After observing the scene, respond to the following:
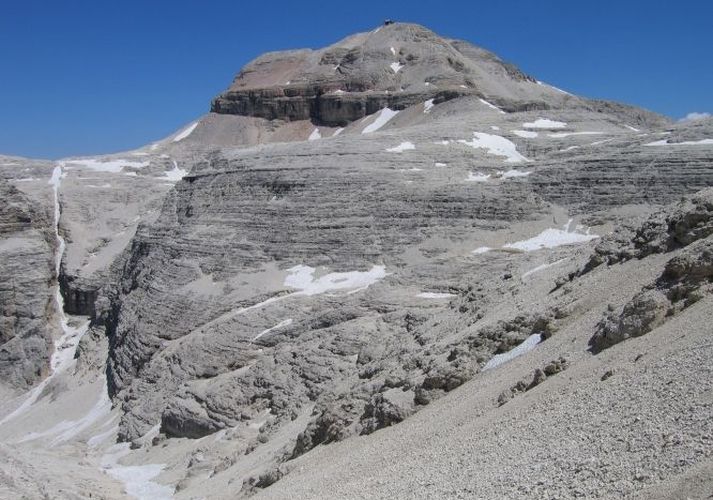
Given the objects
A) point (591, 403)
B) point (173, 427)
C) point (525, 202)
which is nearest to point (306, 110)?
point (525, 202)

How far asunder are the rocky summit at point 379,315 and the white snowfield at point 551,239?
0.57 feet

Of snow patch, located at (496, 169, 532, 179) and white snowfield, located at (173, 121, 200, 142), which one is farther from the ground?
white snowfield, located at (173, 121, 200, 142)

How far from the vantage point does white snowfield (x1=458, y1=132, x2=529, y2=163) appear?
178 ft

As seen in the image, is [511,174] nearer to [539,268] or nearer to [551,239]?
[551,239]

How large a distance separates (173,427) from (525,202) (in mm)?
23859

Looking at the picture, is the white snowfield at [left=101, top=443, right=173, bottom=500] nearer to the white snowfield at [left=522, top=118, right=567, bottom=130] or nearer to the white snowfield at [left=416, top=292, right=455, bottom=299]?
the white snowfield at [left=416, top=292, right=455, bottom=299]

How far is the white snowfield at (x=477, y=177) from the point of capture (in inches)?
1930

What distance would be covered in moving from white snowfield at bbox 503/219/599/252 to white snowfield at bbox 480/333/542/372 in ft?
70.6

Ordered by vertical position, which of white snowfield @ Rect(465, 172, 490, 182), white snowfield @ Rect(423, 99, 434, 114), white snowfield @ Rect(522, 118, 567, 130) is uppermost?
white snowfield @ Rect(423, 99, 434, 114)

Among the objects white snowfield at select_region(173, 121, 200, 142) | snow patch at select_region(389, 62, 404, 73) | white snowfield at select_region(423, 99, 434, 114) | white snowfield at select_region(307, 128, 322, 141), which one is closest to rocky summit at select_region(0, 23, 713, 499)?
white snowfield at select_region(423, 99, 434, 114)

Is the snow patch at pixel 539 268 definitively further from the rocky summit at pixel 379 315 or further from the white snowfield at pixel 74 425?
the white snowfield at pixel 74 425

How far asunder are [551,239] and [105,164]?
7377cm

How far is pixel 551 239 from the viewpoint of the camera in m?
42.1

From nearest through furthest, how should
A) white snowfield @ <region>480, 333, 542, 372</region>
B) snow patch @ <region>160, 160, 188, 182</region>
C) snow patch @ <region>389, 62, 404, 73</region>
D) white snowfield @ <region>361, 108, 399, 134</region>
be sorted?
white snowfield @ <region>480, 333, 542, 372</region>, snow patch @ <region>160, 160, 188, 182</region>, white snowfield @ <region>361, 108, 399, 134</region>, snow patch @ <region>389, 62, 404, 73</region>
